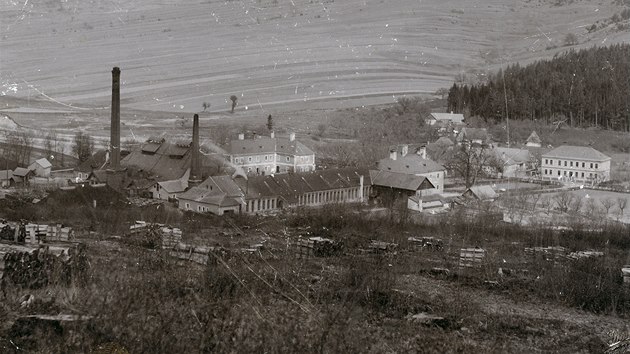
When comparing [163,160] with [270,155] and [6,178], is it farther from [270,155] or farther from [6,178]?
[270,155]

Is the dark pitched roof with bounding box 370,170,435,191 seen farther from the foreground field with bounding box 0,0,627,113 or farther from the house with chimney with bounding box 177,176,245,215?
the foreground field with bounding box 0,0,627,113

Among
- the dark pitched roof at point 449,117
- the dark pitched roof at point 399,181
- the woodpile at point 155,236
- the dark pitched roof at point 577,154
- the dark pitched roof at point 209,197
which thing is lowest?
the woodpile at point 155,236

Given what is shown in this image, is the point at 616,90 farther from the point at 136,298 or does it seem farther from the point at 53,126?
the point at 136,298

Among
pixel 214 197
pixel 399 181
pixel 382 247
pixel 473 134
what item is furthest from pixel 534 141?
pixel 382 247

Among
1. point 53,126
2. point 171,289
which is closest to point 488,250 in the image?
point 171,289

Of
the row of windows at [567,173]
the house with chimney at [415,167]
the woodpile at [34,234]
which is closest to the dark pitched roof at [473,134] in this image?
the row of windows at [567,173]

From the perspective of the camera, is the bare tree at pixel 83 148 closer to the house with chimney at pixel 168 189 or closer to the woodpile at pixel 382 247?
the house with chimney at pixel 168 189

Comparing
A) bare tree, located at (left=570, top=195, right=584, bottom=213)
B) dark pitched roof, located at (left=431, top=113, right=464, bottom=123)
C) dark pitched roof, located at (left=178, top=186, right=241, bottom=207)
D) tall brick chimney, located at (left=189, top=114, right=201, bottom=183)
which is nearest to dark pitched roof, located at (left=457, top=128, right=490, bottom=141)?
dark pitched roof, located at (left=431, top=113, right=464, bottom=123)
